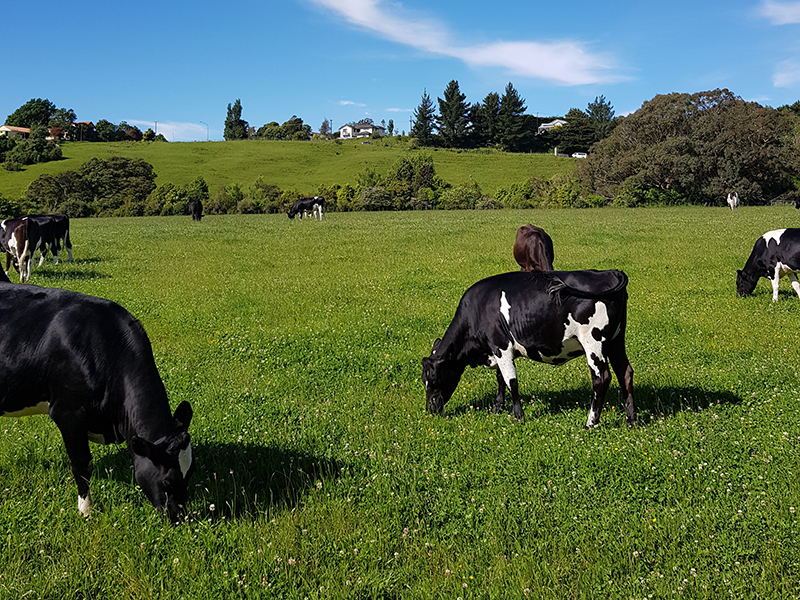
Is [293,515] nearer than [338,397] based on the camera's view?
Yes

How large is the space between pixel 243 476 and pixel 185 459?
121cm

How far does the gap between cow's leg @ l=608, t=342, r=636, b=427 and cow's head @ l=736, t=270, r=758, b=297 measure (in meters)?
10.1

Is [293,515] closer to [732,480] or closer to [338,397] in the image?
[338,397]

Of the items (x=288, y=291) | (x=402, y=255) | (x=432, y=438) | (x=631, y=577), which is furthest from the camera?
(x=402, y=255)

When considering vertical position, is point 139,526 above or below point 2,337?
below

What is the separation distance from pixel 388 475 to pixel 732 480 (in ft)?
11.3

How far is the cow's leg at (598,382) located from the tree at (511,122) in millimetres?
132514

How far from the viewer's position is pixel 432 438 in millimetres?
7246

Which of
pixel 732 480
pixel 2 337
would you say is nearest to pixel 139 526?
pixel 2 337

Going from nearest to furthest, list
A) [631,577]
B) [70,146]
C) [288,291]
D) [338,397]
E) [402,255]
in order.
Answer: [631,577] → [338,397] → [288,291] → [402,255] → [70,146]

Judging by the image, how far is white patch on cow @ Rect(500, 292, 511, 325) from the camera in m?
7.77

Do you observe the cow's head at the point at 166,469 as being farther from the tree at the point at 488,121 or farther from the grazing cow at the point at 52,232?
the tree at the point at 488,121

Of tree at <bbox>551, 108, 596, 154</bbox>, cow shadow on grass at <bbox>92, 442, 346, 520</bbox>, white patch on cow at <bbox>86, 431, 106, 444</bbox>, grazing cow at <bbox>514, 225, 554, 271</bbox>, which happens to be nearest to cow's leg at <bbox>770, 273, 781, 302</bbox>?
grazing cow at <bbox>514, 225, 554, 271</bbox>

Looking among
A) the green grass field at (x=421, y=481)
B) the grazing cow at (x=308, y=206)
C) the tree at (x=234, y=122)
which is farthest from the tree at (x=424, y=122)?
the green grass field at (x=421, y=481)
